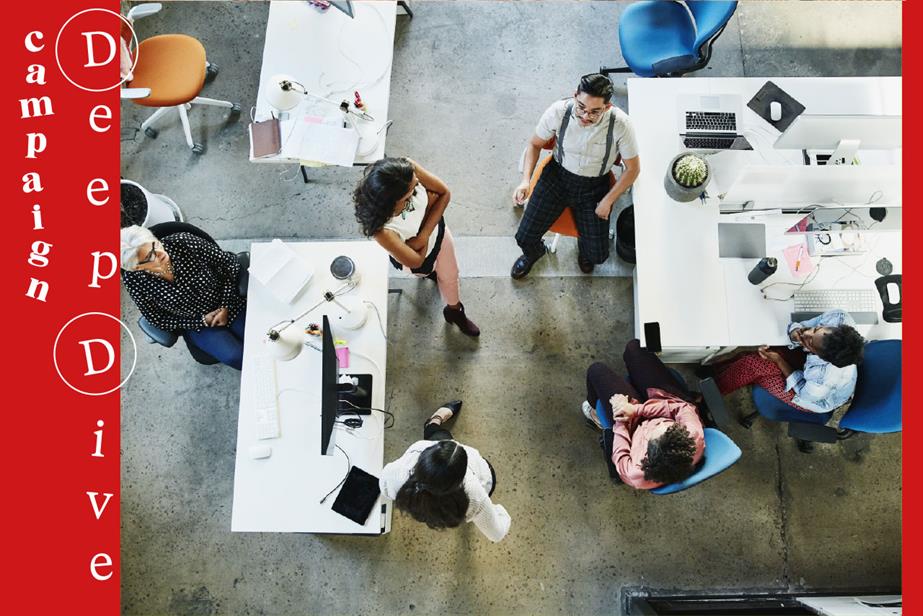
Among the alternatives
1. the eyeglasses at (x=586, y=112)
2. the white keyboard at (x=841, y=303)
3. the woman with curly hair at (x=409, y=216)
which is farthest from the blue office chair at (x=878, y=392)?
the woman with curly hair at (x=409, y=216)

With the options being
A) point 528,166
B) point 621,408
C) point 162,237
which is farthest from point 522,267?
point 162,237

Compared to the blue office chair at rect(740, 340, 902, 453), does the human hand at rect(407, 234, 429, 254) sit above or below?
above

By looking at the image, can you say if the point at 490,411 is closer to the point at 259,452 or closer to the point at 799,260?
the point at 259,452

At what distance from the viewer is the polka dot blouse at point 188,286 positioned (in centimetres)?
266

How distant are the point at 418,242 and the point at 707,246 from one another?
136 cm

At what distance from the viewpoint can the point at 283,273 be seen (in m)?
2.64

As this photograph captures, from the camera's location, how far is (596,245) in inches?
122

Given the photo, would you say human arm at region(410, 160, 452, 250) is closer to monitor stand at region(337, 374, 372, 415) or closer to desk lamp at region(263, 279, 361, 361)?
desk lamp at region(263, 279, 361, 361)

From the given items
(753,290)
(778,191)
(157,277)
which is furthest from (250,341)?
(778,191)

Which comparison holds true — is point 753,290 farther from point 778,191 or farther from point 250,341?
point 250,341

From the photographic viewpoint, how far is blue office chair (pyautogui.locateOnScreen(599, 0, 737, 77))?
3230 millimetres

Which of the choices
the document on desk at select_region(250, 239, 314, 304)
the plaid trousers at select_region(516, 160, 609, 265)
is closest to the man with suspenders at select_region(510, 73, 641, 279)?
the plaid trousers at select_region(516, 160, 609, 265)

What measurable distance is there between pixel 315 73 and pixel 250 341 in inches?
58.6
